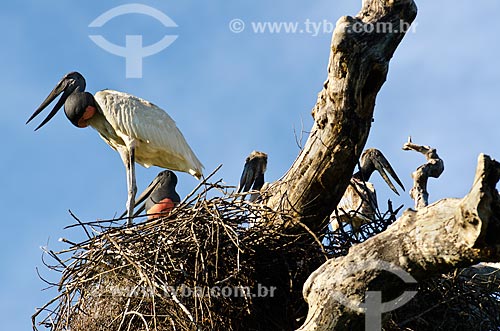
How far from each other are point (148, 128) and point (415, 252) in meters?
5.05

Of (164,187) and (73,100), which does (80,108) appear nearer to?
(73,100)

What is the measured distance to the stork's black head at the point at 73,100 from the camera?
8.57 metres

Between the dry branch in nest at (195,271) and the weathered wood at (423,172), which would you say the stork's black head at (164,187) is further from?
the dry branch in nest at (195,271)

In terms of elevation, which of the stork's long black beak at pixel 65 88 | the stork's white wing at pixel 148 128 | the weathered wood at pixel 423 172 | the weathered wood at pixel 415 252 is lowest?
the weathered wood at pixel 415 252

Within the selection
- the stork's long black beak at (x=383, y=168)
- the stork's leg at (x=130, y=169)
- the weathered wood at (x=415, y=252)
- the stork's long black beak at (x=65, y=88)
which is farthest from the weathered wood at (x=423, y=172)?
the weathered wood at (x=415, y=252)

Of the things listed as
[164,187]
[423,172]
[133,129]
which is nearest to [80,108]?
[133,129]

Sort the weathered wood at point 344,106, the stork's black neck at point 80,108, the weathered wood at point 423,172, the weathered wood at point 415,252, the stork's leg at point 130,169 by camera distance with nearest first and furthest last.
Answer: the weathered wood at point 415,252 → the weathered wood at point 344,106 → the weathered wood at point 423,172 → the stork's leg at point 130,169 → the stork's black neck at point 80,108

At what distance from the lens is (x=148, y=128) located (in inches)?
329

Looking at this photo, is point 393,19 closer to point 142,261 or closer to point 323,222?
point 323,222

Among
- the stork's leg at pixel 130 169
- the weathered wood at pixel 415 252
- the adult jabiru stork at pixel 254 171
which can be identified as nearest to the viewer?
the weathered wood at pixel 415 252

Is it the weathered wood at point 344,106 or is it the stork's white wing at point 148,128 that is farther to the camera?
A: the stork's white wing at point 148,128

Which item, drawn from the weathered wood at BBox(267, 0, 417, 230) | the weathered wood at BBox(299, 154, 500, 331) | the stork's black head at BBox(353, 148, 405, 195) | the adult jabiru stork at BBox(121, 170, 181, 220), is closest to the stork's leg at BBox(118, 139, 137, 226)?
the adult jabiru stork at BBox(121, 170, 181, 220)

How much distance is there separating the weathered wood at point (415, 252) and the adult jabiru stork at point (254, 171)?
19.2ft

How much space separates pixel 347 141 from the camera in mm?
4559
